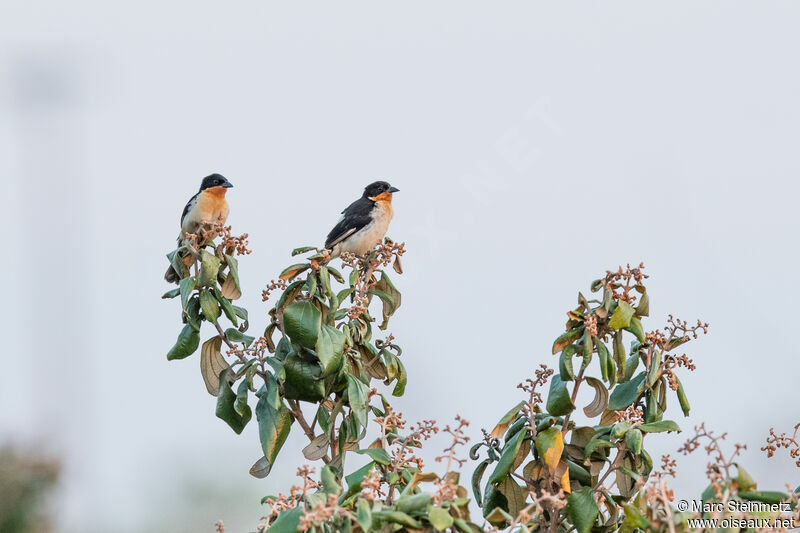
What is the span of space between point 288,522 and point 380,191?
5104mm

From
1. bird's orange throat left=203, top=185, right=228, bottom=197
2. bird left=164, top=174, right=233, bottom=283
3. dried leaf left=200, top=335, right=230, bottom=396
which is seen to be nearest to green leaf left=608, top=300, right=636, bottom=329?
dried leaf left=200, top=335, right=230, bottom=396

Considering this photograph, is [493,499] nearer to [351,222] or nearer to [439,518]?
[439,518]

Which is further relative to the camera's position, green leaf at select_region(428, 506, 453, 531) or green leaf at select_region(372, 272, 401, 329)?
green leaf at select_region(372, 272, 401, 329)

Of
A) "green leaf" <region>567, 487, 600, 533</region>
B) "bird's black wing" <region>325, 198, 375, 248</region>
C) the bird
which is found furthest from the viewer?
the bird

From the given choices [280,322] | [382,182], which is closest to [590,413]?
[280,322]

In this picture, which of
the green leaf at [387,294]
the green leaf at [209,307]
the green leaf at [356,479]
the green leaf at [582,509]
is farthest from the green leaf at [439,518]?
the green leaf at [387,294]

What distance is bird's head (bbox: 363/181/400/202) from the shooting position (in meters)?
7.65

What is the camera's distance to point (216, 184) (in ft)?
24.4

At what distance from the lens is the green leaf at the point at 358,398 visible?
3646 millimetres

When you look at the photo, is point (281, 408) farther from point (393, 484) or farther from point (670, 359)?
point (670, 359)

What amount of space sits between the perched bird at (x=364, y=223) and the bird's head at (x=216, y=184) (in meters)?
0.90

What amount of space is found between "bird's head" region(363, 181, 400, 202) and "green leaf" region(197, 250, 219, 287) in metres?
3.76

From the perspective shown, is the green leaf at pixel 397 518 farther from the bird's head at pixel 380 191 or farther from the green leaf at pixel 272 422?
the bird's head at pixel 380 191

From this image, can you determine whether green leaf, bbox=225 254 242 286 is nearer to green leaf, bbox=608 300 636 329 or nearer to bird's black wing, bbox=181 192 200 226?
green leaf, bbox=608 300 636 329
